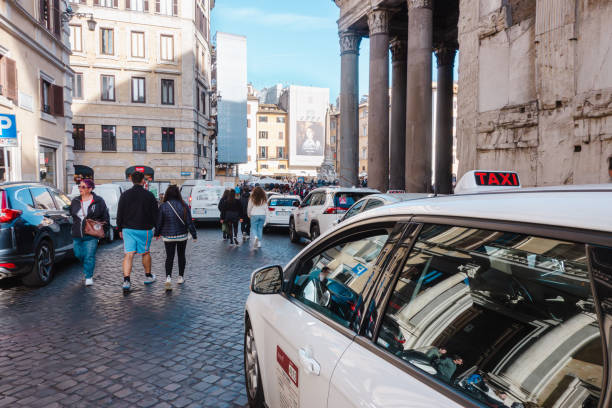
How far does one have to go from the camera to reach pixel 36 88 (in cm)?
1734

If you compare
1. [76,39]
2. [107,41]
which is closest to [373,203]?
[107,41]

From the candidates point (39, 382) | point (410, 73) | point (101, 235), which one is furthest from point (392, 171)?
point (39, 382)

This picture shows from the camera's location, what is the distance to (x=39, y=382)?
395cm

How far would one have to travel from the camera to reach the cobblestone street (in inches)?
147

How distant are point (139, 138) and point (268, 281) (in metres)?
33.7

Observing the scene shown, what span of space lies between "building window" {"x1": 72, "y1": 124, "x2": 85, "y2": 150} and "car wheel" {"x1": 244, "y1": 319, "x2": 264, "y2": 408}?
33.6 m

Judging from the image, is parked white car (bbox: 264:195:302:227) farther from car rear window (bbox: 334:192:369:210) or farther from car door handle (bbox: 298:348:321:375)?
car door handle (bbox: 298:348:321:375)

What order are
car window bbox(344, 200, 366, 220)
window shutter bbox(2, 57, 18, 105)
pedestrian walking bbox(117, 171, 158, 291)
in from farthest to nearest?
window shutter bbox(2, 57, 18, 105)
car window bbox(344, 200, 366, 220)
pedestrian walking bbox(117, 171, 158, 291)

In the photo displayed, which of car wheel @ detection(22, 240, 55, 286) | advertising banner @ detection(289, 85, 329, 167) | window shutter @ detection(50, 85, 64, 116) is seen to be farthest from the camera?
advertising banner @ detection(289, 85, 329, 167)

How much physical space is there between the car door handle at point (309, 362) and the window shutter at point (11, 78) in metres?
16.8

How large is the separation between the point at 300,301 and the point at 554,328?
148 cm

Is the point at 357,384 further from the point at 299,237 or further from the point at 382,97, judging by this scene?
the point at 382,97

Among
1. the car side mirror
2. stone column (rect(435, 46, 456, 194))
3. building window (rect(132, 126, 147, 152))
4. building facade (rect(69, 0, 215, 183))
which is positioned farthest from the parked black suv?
building window (rect(132, 126, 147, 152))

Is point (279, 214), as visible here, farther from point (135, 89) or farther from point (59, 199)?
point (135, 89)
